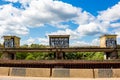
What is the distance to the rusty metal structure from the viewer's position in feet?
54.3

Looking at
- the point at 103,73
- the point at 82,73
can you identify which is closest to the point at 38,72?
Result: the point at 82,73

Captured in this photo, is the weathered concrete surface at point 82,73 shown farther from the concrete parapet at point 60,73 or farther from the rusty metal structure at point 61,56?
the rusty metal structure at point 61,56

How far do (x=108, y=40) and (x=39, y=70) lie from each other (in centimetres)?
1047

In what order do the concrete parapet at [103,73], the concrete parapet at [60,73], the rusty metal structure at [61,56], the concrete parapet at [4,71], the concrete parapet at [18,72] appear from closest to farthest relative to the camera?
the concrete parapet at [103,73] < the concrete parapet at [60,73] < the concrete parapet at [18,72] < the concrete parapet at [4,71] < the rusty metal structure at [61,56]

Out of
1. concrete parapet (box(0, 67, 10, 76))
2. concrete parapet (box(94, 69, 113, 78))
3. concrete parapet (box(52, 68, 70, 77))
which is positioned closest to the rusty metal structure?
concrete parapet (box(0, 67, 10, 76))

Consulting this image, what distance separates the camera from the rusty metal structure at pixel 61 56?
54.3 ft

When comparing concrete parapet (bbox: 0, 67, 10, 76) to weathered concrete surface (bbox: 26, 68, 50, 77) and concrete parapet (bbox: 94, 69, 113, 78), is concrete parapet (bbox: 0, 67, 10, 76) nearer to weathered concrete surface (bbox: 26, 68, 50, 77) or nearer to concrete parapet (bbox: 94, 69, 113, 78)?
weathered concrete surface (bbox: 26, 68, 50, 77)

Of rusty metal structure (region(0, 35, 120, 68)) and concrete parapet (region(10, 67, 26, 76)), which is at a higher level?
rusty metal structure (region(0, 35, 120, 68))

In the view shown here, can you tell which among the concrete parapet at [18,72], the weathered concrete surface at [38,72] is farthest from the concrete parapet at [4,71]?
the weathered concrete surface at [38,72]

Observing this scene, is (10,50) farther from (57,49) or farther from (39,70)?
(39,70)

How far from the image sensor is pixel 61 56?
2058cm

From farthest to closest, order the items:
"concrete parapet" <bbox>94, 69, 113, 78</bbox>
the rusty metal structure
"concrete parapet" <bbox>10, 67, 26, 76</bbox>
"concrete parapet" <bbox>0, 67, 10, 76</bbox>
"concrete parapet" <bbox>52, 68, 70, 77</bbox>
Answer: the rusty metal structure
"concrete parapet" <bbox>0, 67, 10, 76</bbox>
"concrete parapet" <bbox>10, 67, 26, 76</bbox>
"concrete parapet" <bbox>52, 68, 70, 77</bbox>
"concrete parapet" <bbox>94, 69, 113, 78</bbox>

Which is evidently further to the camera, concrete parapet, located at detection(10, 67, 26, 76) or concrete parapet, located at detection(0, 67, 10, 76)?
concrete parapet, located at detection(0, 67, 10, 76)

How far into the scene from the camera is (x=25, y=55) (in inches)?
1260
